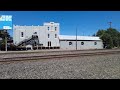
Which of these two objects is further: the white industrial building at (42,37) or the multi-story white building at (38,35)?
the multi-story white building at (38,35)

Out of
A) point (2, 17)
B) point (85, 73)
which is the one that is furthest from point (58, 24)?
point (85, 73)

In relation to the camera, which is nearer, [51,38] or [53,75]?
[53,75]

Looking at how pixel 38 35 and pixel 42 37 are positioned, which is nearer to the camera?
pixel 38 35

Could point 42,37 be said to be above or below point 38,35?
below

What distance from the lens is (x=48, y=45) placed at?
65375 millimetres

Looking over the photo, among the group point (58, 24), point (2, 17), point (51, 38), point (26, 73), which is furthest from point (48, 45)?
point (26, 73)

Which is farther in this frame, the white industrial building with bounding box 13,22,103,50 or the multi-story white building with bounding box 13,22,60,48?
the multi-story white building with bounding box 13,22,60,48

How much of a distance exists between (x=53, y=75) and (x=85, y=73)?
1.70 meters
